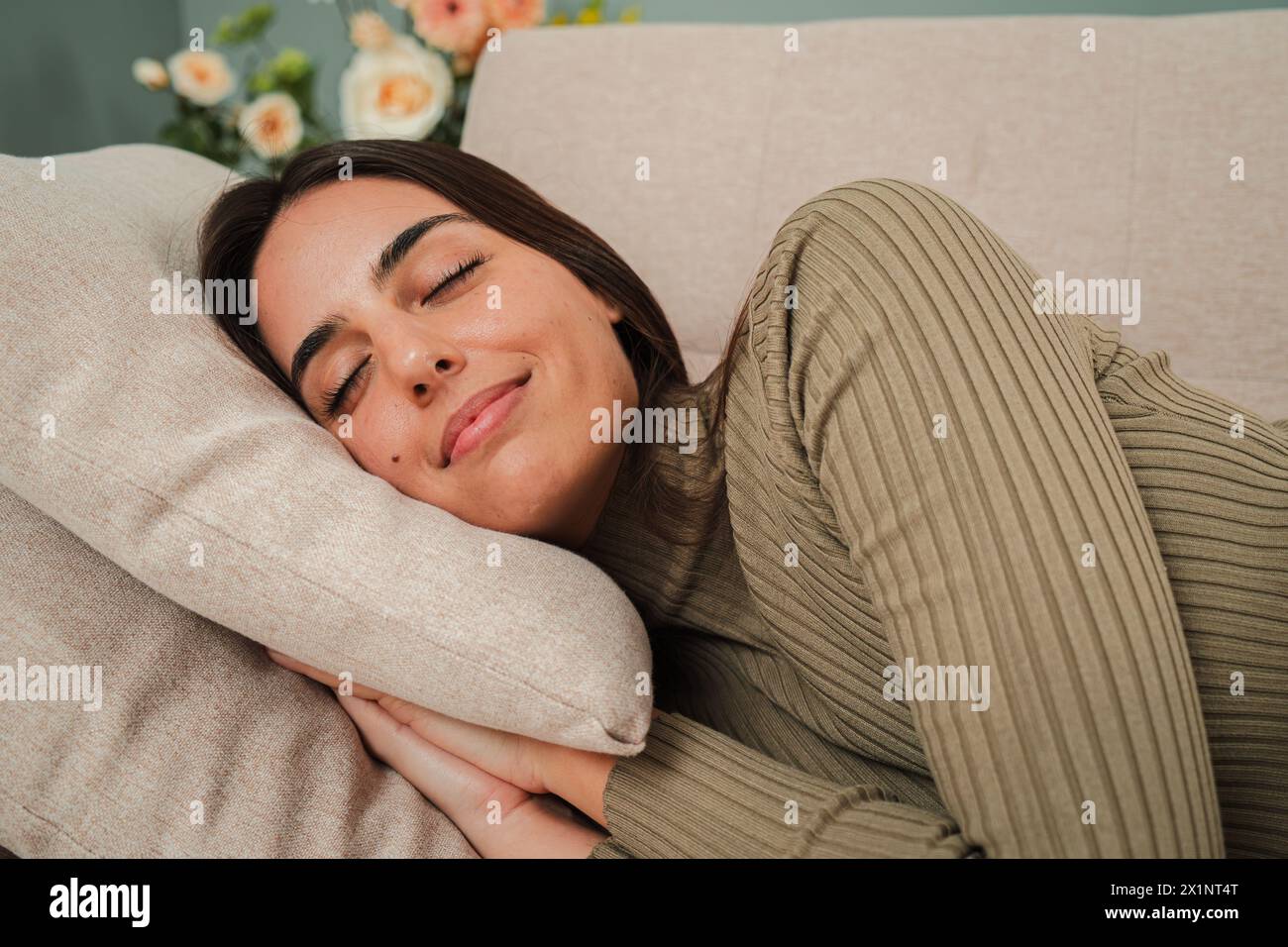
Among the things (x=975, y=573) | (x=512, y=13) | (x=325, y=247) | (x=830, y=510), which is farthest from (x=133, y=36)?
(x=975, y=573)

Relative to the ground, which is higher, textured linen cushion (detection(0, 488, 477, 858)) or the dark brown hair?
the dark brown hair

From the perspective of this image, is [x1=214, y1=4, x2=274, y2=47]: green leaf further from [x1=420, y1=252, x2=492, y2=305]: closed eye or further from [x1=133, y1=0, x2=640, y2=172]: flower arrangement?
[x1=420, y1=252, x2=492, y2=305]: closed eye

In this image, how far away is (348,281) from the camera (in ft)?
2.90

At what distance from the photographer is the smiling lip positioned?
0.83m

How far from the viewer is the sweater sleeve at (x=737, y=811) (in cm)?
64

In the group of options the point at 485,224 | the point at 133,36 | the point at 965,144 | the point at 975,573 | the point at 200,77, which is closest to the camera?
the point at 975,573

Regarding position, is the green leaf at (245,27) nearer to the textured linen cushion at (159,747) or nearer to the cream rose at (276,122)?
the cream rose at (276,122)

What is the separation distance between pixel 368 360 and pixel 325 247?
123mm

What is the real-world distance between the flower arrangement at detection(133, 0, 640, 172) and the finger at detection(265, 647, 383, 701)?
1035mm

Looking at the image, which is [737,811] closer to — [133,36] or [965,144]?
[965,144]

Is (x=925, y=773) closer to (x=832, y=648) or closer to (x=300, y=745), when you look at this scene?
(x=832, y=648)

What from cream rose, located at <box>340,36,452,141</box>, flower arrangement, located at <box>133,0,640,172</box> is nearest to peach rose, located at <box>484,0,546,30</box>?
flower arrangement, located at <box>133,0,640,172</box>

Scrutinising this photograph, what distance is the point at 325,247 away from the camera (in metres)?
0.92
